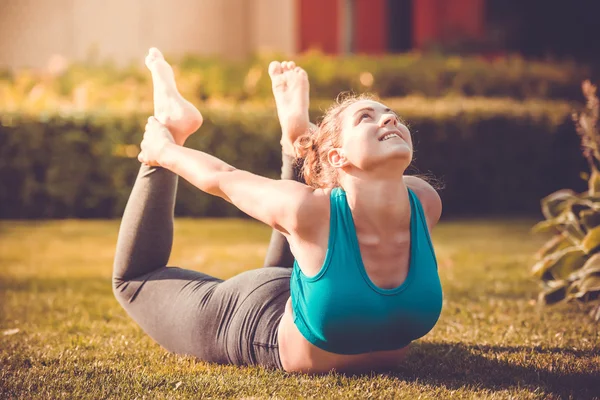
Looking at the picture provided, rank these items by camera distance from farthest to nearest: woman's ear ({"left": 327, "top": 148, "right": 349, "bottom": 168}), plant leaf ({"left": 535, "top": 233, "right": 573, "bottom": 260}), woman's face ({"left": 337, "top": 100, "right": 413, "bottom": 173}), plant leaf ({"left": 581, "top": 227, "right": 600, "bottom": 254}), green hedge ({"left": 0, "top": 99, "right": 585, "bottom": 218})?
1. green hedge ({"left": 0, "top": 99, "right": 585, "bottom": 218})
2. plant leaf ({"left": 535, "top": 233, "right": 573, "bottom": 260})
3. plant leaf ({"left": 581, "top": 227, "right": 600, "bottom": 254})
4. woman's ear ({"left": 327, "top": 148, "right": 349, "bottom": 168})
5. woman's face ({"left": 337, "top": 100, "right": 413, "bottom": 173})

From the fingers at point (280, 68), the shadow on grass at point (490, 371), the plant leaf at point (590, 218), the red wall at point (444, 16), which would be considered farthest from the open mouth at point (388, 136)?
the red wall at point (444, 16)

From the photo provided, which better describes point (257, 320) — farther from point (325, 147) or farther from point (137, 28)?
point (137, 28)

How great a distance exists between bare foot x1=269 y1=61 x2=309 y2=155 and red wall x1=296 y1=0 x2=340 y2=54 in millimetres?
10519

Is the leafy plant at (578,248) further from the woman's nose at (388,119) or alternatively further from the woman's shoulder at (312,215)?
the woman's shoulder at (312,215)

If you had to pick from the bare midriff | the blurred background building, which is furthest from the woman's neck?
the blurred background building

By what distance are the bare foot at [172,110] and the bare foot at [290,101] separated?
1.21 ft

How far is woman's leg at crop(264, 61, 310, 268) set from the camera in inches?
142

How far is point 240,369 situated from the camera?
3.22 meters

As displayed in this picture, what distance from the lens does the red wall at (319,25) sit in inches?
558

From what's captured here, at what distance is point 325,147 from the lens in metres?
3.05

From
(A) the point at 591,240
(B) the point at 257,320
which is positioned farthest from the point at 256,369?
(A) the point at 591,240

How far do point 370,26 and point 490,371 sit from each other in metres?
12.2

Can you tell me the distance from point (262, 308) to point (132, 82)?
790cm

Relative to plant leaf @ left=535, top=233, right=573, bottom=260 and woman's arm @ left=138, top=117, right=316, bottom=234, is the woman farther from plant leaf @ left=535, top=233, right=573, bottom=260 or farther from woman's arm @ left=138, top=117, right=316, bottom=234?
plant leaf @ left=535, top=233, right=573, bottom=260
